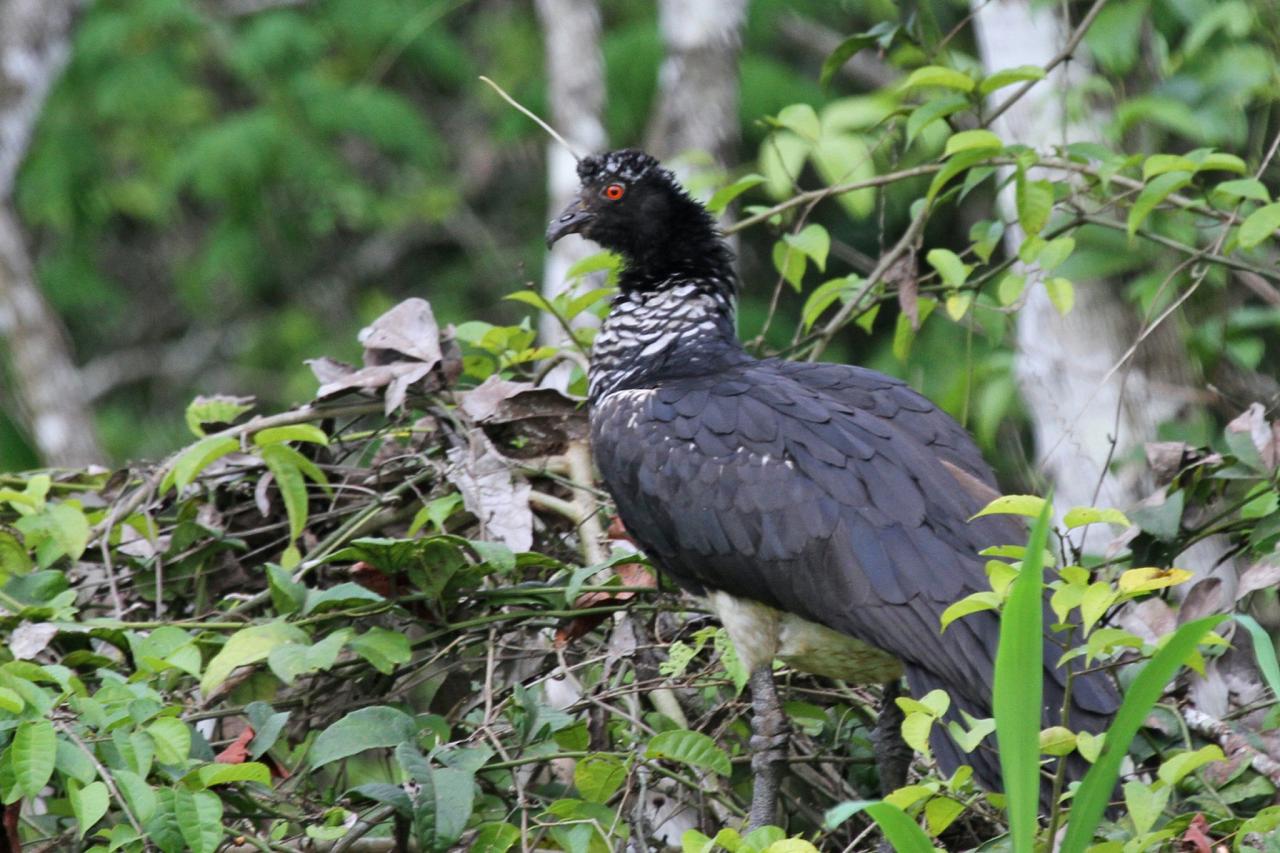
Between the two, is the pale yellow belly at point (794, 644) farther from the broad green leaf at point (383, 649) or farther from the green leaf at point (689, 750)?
the broad green leaf at point (383, 649)

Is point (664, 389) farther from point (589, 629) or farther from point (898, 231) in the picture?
point (898, 231)

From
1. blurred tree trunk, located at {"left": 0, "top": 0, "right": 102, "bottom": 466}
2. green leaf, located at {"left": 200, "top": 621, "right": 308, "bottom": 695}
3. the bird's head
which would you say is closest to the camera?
green leaf, located at {"left": 200, "top": 621, "right": 308, "bottom": 695}

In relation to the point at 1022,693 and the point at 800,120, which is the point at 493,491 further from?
the point at 1022,693

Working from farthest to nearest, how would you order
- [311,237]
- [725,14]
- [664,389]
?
1. [311,237]
2. [725,14]
3. [664,389]

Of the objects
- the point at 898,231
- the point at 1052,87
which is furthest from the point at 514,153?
the point at 1052,87

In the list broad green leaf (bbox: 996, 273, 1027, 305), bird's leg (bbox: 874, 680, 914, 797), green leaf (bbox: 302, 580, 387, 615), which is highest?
broad green leaf (bbox: 996, 273, 1027, 305)

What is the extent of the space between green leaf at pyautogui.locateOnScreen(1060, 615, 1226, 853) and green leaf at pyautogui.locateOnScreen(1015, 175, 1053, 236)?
165cm

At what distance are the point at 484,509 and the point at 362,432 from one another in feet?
1.84

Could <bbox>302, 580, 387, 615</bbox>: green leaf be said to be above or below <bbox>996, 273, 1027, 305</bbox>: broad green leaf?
below

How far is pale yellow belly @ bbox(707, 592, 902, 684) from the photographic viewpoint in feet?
10.2

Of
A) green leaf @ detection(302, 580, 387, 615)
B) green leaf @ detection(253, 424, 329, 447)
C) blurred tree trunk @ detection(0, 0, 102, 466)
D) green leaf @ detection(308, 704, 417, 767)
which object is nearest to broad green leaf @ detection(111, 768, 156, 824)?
green leaf @ detection(308, 704, 417, 767)

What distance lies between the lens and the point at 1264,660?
216 cm

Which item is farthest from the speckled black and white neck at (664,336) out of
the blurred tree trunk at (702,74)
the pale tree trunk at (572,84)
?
the pale tree trunk at (572,84)

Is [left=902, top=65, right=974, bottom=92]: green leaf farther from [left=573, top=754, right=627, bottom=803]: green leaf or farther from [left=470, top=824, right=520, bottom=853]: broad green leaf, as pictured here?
[left=470, top=824, right=520, bottom=853]: broad green leaf
